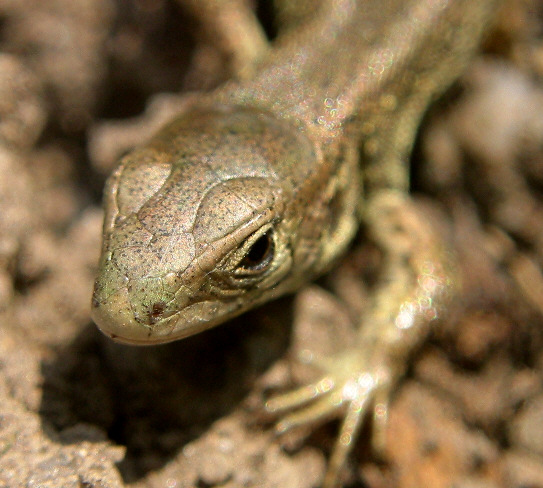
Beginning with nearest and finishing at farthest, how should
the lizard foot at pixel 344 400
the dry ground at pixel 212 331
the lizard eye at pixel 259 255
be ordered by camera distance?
1. the lizard eye at pixel 259 255
2. the dry ground at pixel 212 331
3. the lizard foot at pixel 344 400

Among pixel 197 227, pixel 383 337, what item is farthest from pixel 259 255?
pixel 383 337

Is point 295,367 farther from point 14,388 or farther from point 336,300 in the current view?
point 14,388

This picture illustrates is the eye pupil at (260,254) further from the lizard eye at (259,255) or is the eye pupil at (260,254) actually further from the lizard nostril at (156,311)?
the lizard nostril at (156,311)

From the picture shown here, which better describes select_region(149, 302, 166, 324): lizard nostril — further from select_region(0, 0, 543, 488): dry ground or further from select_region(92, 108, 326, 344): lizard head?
select_region(0, 0, 543, 488): dry ground

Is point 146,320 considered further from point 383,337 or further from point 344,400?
point 383,337

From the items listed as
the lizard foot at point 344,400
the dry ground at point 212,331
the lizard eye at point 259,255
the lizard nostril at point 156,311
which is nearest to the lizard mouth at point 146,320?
the lizard nostril at point 156,311

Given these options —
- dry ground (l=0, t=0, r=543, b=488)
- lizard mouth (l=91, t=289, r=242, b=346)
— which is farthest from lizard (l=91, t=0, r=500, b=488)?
dry ground (l=0, t=0, r=543, b=488)

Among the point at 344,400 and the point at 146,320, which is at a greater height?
the point at 146,320
